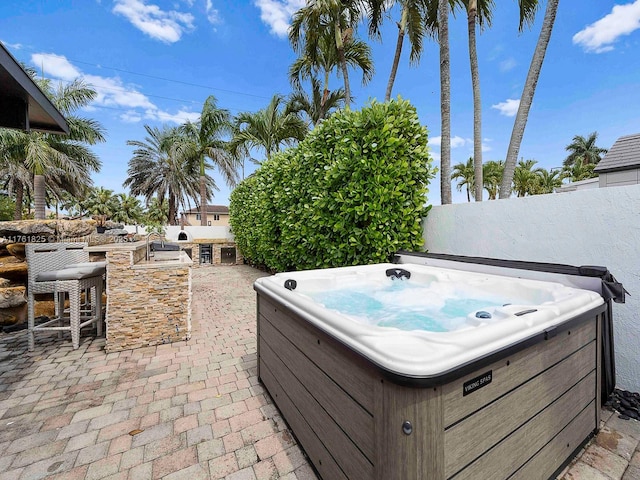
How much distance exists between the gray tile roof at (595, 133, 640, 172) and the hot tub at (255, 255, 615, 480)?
8.58m

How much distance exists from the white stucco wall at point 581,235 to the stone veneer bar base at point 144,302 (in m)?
3.49

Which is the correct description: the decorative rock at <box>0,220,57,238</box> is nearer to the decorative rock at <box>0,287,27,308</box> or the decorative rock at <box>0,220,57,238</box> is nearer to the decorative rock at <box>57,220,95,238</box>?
the decorative rock at <box>57,220,95,238</box>

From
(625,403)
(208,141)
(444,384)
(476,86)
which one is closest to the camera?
(444,384)

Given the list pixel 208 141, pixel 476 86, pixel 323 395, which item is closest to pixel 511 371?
pixel 323 395

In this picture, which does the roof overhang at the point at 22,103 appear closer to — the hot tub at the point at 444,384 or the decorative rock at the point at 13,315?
the decorative rock at the point at 13,315

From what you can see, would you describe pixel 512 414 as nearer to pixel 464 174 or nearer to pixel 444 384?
pixel 444 384

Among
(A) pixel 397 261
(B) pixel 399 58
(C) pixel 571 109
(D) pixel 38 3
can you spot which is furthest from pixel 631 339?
(C) pixel 571 109

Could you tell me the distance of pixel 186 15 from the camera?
8.55 m

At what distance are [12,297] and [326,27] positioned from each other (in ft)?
30.2

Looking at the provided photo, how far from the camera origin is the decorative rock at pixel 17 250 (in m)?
4.04

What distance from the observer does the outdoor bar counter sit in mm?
3059

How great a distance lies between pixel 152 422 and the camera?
76.7 inches

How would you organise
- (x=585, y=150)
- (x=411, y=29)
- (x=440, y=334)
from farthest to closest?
(x=585, y=150), (x=411, y=29), (x=440, y=334)

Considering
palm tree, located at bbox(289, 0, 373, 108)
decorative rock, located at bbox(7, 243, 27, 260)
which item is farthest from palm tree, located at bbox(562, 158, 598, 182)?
decorative rock, located at bbox(7, 243, 27, 260)
